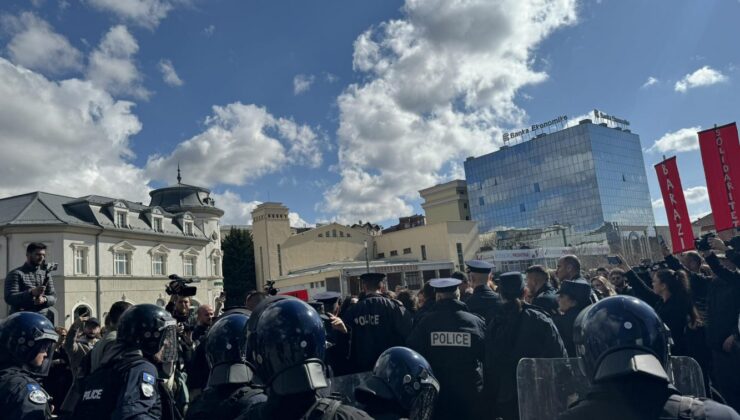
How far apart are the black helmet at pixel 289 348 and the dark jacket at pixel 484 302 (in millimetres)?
3674

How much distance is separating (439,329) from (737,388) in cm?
320

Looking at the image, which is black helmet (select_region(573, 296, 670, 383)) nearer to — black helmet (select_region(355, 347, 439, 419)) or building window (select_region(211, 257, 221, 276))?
black helmet (select_region(355, 347, 439, 419))

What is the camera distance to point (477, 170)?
9794 centimetres

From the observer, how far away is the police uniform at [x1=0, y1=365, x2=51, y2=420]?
3.04m

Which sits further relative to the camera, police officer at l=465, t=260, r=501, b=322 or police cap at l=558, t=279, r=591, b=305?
police officer at l=465, t=260, r=501, b=322

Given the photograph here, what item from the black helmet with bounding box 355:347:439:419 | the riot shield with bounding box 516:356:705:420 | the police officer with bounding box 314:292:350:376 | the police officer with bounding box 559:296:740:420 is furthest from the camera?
the police officer with bounding box 314:292:350:376

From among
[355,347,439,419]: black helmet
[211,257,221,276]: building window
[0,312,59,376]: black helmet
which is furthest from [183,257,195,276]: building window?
[355,347,439,419]: black helmet

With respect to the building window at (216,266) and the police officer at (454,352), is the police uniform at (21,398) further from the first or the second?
the building window at (216,266)

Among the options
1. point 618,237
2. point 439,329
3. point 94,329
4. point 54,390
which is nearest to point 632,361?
point 439,329

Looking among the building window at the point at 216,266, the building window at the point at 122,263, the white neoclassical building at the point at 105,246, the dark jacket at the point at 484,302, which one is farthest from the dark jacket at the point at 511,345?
the building window at the point at 216,266

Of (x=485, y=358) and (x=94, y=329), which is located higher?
(x=94, y=329)

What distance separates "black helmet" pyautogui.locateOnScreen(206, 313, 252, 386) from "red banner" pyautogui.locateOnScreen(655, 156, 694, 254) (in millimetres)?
11328

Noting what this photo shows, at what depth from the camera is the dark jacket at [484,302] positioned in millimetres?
5750

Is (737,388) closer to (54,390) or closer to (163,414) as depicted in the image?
(163,414)
